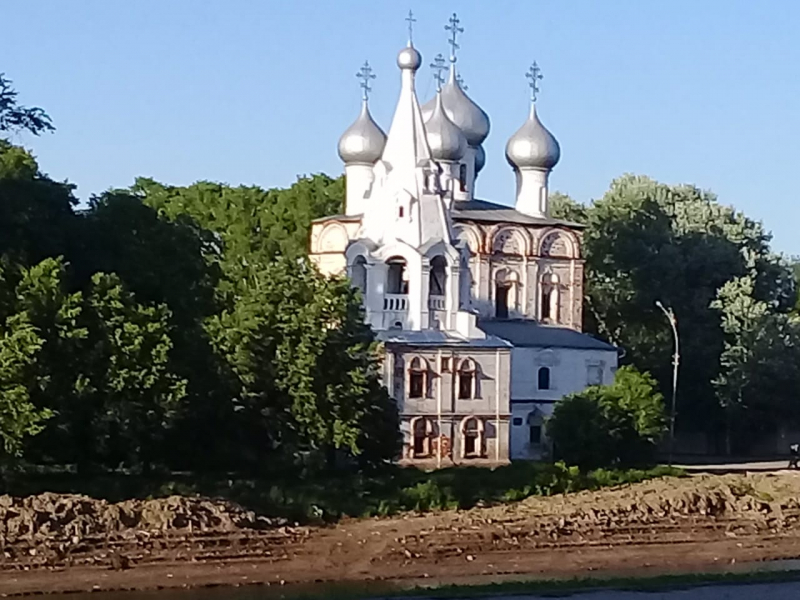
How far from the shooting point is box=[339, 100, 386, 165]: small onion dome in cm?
5478

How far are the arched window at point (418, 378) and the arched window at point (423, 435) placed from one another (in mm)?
716


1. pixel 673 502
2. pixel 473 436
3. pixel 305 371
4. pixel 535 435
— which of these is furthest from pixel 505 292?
pixel 305 371

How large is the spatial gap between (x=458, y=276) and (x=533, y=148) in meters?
11.1

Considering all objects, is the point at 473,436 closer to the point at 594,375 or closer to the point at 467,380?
the point at 467,380

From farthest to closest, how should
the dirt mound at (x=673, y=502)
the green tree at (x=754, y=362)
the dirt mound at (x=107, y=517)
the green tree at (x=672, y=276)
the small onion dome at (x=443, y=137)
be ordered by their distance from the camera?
1. the green tree at (x=672, y=276)
2. the green tree at (x=754, y=362)
3. the small onion dome at (x=443, y=137)
4. the dirt mound at (x=673, y=502)
5. the dirt mound at (x=107, y=517)

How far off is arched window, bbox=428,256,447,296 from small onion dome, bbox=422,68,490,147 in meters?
10.9

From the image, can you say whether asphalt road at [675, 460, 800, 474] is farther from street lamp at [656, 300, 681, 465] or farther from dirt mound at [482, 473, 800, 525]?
dirt mound at [482, 473, 800, 525]

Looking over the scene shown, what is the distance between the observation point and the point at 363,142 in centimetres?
5484

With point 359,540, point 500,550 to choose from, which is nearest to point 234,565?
point 359,540

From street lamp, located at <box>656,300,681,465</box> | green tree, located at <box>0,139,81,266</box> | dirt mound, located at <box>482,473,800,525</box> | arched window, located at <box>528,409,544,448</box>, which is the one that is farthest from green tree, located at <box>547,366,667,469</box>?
green tree, located at <box>0,139,81,266</box>

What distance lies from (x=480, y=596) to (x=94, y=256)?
1508 centimetres

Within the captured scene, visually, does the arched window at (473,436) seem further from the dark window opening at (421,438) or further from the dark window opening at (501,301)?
the dark window opening at (501,301)

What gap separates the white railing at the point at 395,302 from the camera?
46281mm

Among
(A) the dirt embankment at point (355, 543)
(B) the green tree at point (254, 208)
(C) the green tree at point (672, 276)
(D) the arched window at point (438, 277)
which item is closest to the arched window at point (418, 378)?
(D) the arched window at point (438, 277)
